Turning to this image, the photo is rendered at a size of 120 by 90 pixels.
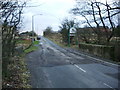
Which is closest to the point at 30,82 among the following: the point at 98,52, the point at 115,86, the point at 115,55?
the point at 115,86

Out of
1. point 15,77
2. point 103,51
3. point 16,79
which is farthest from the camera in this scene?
point 103,51

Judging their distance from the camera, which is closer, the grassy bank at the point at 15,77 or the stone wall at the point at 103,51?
the grassy bank at the point at 15,77

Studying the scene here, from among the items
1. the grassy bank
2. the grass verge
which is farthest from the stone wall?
the grass verge

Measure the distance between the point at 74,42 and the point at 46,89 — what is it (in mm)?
51670

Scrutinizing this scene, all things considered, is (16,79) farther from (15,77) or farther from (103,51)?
(103,51)

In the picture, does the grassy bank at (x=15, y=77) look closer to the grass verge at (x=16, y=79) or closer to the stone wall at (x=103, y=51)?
the grass verge at (x=16, y=79)

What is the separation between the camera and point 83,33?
47.0 metres

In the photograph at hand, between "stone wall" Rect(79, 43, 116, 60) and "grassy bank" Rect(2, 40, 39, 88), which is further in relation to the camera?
"stone wall" Rect(79, 43, 116, 60)

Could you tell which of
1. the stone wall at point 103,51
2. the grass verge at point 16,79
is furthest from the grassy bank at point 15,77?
the stone wall at point 103,51

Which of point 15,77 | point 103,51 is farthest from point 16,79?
point 103,51

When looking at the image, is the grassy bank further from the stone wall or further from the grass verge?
the stone wall

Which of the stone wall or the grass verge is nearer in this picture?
the grass verge

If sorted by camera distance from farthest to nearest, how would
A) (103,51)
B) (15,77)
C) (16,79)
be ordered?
(103,51) → (15,77) → (16,79)

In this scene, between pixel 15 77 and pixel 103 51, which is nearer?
pixel 15 77
